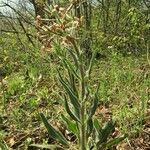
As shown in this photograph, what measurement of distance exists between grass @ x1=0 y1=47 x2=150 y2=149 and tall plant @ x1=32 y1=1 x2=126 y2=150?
46 centimetres

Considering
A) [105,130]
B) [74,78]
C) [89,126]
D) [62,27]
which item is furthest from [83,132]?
[62,27]

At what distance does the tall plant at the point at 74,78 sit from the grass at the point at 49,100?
0.46m

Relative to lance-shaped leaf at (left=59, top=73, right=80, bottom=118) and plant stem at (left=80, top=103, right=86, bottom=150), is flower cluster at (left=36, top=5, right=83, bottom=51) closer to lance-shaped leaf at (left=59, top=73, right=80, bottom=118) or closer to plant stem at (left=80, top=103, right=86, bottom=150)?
lance-shaped leaf at (left=59, top=73, right=80, bottom=118)

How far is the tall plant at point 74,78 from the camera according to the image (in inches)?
98.8

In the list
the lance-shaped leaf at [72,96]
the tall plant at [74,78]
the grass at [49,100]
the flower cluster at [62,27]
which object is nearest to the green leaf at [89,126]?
the tall plant at [74,78]

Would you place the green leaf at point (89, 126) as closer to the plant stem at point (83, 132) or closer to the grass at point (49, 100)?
the plant stem at point (83, 132)

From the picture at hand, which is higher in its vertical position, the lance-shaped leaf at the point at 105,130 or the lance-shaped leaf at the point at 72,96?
the lance-shaped leaf at the point at 72,96

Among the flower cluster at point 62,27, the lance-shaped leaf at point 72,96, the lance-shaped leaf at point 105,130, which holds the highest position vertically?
the flower cluster at point 62,27

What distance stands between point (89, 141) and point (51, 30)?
3.61 ft

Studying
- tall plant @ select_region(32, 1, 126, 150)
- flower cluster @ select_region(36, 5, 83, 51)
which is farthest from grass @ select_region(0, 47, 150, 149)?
flower cluster @ select_region(36, 5, 83, 51)

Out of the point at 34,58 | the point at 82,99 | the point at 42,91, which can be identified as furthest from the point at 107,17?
the point at 82,99

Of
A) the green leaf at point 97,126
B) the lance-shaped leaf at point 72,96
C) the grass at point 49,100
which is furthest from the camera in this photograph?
the grass at point 49,100

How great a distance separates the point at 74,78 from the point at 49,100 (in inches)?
80.7

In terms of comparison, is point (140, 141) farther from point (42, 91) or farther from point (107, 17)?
point (107, 17)
